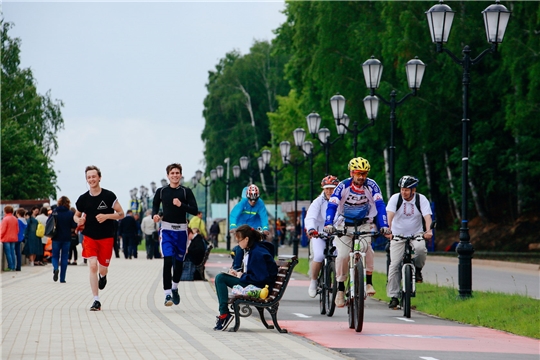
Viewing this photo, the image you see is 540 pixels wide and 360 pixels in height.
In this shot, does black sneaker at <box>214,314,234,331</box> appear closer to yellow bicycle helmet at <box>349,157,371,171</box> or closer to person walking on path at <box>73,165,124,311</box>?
yellow bicycle helmet at <box>349,157,371,171</box>

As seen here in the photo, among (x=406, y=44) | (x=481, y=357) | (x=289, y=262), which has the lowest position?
(x=481, y=357)

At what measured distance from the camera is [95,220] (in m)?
14.9

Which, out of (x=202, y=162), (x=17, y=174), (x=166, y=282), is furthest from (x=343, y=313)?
(x=202, y=162)

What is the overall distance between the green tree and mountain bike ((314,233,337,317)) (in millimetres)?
49938

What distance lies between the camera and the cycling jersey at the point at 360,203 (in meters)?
13.1

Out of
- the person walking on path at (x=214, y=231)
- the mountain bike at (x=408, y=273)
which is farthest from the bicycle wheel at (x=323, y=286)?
the person walking on path at (x=214, y=231)

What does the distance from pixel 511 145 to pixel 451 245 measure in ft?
16.3

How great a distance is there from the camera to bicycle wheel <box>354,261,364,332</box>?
1232 cm

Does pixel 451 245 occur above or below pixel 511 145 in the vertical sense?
below

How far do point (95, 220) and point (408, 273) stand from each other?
425cm

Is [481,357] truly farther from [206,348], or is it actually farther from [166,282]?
[166,282]

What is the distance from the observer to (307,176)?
72.1 m

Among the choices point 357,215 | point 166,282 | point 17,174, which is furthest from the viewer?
point 17,174

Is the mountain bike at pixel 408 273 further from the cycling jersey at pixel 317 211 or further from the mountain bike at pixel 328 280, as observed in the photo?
the cycling jersey at pixel 317 211
